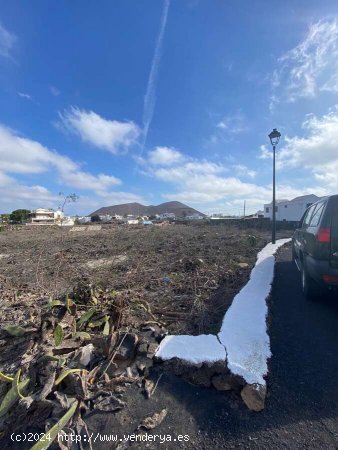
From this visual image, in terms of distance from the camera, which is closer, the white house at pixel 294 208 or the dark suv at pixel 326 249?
the dark suv at pixel 326 249

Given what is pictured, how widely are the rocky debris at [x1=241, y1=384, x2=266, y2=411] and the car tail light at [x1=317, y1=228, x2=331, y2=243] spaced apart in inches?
93.5

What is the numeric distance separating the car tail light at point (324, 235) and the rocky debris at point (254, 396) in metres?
2.38

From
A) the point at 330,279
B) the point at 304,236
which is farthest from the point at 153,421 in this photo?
the point at 304,236

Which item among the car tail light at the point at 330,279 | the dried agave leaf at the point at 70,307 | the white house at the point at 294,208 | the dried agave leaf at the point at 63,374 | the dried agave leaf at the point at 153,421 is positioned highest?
the white house at the point at 294,208

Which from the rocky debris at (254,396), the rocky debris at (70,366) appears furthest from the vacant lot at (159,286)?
the rocky debris at (254,396)

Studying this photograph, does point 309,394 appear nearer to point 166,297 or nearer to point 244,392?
point 244,392

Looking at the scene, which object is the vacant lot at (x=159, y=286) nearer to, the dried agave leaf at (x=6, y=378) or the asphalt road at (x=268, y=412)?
the asphalt road at (x=268, y=412)

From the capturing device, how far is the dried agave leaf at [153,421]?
177 centimetres

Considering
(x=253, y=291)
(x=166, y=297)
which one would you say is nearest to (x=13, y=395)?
(x=166, y=297)

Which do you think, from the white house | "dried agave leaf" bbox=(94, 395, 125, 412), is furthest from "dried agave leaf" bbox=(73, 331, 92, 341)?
the white house

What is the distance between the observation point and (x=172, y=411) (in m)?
1.91

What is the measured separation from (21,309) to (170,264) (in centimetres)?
452

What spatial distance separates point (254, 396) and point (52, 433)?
59.5 inches

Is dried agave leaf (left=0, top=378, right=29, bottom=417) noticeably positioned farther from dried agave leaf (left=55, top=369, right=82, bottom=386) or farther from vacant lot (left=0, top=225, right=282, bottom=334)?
vacant lot (left=0, top=225, right=282, bottom=334)
